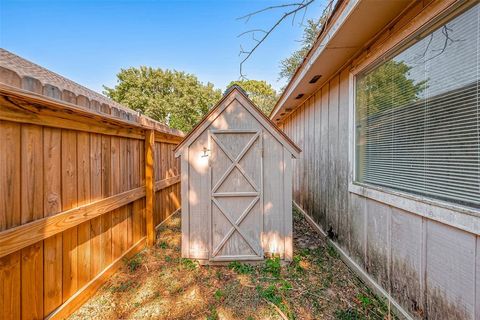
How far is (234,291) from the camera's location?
8.96ft

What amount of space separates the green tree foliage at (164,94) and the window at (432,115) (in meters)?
18.3

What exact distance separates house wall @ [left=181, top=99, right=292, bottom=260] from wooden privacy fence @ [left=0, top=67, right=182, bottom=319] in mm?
990

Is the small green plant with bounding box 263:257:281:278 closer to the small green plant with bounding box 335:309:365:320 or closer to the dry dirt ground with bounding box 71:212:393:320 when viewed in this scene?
the dry dirt ground with bounding box 71:212:393:320

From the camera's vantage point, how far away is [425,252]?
1.96m

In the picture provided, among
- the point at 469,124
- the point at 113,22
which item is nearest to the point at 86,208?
the point at 469,124

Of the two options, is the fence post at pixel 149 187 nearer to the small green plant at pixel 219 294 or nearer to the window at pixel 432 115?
the small green plant at pixel 219 294

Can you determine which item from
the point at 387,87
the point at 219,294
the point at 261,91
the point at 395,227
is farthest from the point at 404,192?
the point at 261,91

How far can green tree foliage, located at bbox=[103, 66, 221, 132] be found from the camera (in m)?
19.9

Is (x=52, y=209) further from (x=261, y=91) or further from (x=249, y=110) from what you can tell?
(x=261, y=91)

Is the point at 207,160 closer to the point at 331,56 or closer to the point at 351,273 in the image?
the point at 331,56

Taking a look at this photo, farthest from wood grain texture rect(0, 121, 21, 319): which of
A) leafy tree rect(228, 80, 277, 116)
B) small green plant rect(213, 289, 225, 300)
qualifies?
leafy tree rect(228, 80, 277, 116)

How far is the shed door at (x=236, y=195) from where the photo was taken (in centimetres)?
Answer: 330

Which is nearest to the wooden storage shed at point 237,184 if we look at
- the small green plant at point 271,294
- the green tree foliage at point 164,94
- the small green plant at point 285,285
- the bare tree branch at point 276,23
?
the small green plant at point 285,285

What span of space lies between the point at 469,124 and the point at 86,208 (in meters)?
3.64
